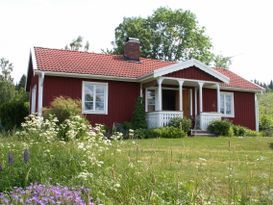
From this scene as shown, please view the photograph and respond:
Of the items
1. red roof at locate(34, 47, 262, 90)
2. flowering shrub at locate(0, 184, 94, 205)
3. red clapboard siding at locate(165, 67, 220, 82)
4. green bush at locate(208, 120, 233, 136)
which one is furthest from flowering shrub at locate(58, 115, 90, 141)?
green bush at locate(208, 120, 233, 136)

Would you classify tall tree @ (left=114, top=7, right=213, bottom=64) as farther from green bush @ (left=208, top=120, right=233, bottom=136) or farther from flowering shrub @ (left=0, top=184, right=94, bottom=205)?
flowering shrub @ (left=0, top=184, right=94, bottom=205)

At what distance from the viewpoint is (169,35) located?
4672 cm

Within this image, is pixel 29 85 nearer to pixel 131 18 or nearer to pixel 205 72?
pixel 205 72

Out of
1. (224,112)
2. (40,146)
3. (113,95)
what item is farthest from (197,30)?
(40,146)

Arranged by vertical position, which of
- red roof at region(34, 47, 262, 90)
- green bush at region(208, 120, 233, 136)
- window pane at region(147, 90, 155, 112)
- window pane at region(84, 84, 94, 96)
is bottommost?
green bush at region(208, 120, 233, 136)

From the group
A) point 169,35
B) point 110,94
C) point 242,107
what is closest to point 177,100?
point 110,94

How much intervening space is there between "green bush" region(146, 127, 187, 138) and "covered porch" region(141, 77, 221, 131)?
3.77 ft

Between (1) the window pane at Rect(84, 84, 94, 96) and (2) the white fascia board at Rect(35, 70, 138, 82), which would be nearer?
(2) the white fascia board at Rect(35, 70, 138, 82)

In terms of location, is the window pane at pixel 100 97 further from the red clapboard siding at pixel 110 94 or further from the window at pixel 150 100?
the window at pixel 150 100

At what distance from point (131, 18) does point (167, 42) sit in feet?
17.7

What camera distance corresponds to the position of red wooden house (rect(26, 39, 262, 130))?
19734 mm

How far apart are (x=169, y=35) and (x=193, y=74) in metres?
26.3

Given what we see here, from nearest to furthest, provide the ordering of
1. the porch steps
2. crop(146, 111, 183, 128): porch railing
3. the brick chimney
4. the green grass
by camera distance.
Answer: the green grass → crop(146, 111, 183, 128): porch railing → the porch steps → the brick chimney

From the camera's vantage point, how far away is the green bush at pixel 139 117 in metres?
20.4
